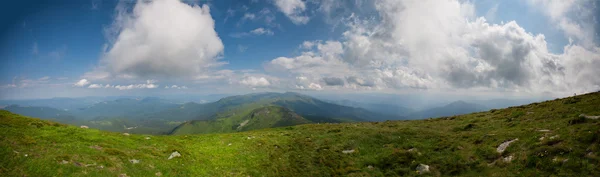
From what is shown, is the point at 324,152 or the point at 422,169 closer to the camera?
the point at 422,169

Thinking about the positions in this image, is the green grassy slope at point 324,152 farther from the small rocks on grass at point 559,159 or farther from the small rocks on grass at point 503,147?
the small rocks on grass at point 503,147

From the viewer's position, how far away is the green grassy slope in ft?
53.3

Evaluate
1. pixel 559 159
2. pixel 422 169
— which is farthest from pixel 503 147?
pixel 422 169

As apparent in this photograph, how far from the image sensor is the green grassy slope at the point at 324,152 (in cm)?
1625

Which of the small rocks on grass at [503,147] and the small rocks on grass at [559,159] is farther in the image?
the small rocks on grass at [503,147]

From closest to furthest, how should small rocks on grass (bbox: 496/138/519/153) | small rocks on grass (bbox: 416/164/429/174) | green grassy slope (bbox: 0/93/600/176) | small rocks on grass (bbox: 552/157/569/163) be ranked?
small rocks on grass (bbox: 552/157/569/163) → green grassy slope (bbox: 0/93/600/176) → small rocks on grass (bbox: 496/138/519/153) → small rocks on grass (bbox: 416/164/429/174)

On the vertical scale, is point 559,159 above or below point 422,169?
above

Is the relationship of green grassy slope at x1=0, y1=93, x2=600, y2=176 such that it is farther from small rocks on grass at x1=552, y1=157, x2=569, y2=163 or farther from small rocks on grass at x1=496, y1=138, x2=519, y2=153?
small rocks on grass at x1=496, y1=138, x2=519, y2=153

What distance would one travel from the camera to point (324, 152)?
31250mm

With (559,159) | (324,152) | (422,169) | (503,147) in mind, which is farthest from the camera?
(324,152)

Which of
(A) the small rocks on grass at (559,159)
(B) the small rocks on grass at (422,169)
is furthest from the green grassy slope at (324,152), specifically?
(B) the small rocks on grass at (422,169)

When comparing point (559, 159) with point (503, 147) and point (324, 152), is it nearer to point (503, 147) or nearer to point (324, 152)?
point (503, 147)

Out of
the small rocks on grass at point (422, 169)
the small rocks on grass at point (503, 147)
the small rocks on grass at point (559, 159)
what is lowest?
the small rocks on grass at point (422, 169)

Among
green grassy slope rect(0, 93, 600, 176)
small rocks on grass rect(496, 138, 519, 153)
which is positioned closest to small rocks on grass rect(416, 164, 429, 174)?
green grassy slope rect(0, 93, 600, 176)
